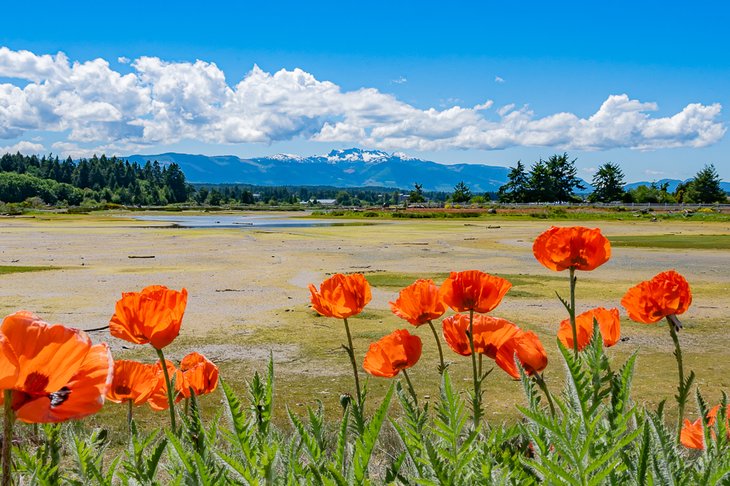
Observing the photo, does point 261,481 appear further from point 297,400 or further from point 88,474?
point 297,400

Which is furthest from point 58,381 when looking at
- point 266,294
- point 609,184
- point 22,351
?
point 609,184

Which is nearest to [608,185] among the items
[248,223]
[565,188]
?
[565,188]

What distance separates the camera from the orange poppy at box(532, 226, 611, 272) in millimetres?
2166

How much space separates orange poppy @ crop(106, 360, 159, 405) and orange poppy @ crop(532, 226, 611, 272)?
50.6 inches

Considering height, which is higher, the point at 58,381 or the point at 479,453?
the point at 58,381

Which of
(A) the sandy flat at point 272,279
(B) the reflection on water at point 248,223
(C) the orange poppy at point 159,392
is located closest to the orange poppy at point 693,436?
(C) the orange poppy at point 159,392

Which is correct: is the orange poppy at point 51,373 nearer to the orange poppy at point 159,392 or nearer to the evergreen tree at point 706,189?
the orange poppy at point 159,392

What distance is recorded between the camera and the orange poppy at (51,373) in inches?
35.0

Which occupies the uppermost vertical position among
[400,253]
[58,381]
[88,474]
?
[58,381]

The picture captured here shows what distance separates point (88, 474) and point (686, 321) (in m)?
9.79

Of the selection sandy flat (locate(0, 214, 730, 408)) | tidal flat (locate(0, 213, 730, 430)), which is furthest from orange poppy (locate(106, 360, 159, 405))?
sandy flat (locate(0, 214, 730, 408))

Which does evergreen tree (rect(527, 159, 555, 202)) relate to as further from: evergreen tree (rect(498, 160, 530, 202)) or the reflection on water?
the reflection on water

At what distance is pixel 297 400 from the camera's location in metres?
5.62

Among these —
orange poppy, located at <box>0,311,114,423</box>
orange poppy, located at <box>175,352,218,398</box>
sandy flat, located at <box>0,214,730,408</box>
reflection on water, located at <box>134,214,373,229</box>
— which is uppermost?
orange poppy, located at <box>0,311,114,423</box>
